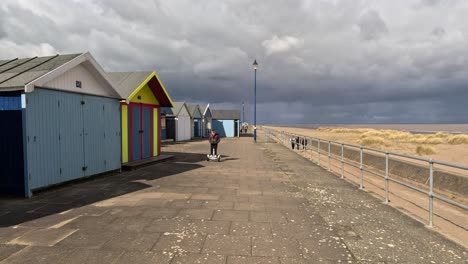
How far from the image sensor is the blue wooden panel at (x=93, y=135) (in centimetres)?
852

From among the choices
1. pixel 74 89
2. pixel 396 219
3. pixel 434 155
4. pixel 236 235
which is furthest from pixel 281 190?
pixel 434 155

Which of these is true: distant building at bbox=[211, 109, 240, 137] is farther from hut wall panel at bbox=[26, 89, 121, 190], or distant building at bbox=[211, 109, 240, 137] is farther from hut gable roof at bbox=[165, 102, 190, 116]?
hut wall panel at bbox=[26, 89, 121, 190]

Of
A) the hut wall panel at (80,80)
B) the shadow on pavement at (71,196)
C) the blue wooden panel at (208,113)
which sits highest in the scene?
the blue wooden panel at (208,113)

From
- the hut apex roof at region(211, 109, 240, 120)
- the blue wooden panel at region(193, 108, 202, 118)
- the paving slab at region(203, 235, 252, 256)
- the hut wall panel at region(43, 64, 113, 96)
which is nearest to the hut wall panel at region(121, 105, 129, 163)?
the hut wall panel at region(43, 64, 113, 96)

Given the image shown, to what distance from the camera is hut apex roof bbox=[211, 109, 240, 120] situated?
42.2 metres

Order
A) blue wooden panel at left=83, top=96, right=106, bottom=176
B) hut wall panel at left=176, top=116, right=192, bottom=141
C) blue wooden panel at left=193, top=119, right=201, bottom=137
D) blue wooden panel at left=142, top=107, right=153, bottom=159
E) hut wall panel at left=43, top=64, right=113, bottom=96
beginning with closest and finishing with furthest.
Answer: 1. hut wall panel at left=43, top=64, right=113, bottom=96
2. blue wooden panel at left=83, top=96, right=106, bottom=176
3. blue wooden panel at left=142, top=107, right=153, bottom=159
4. hut wall panel at left=176, top=116, right=192, bottom=141
5. blue wooden panel at left=193, top=119, right=201, bottom=137

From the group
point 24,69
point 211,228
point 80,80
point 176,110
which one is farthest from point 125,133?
point 176,110

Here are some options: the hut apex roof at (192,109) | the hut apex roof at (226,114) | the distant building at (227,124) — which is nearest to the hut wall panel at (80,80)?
the hut apex roof at (192,109)

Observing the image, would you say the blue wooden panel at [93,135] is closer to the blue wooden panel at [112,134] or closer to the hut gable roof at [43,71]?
Answer: the blue wooden panel at [112,134]

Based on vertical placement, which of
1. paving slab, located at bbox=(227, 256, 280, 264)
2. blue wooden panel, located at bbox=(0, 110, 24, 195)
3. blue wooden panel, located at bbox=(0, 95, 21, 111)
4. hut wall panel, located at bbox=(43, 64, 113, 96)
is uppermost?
hut wall panel, located at bbox=(43, 64, 113, 96)

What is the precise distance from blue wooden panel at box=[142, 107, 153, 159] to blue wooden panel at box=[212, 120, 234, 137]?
28810 millimetres

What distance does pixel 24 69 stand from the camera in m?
7.40

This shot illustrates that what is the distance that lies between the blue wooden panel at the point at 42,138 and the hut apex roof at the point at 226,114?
3487 centimetres

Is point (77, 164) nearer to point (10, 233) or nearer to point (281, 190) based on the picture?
point (10, 233)
